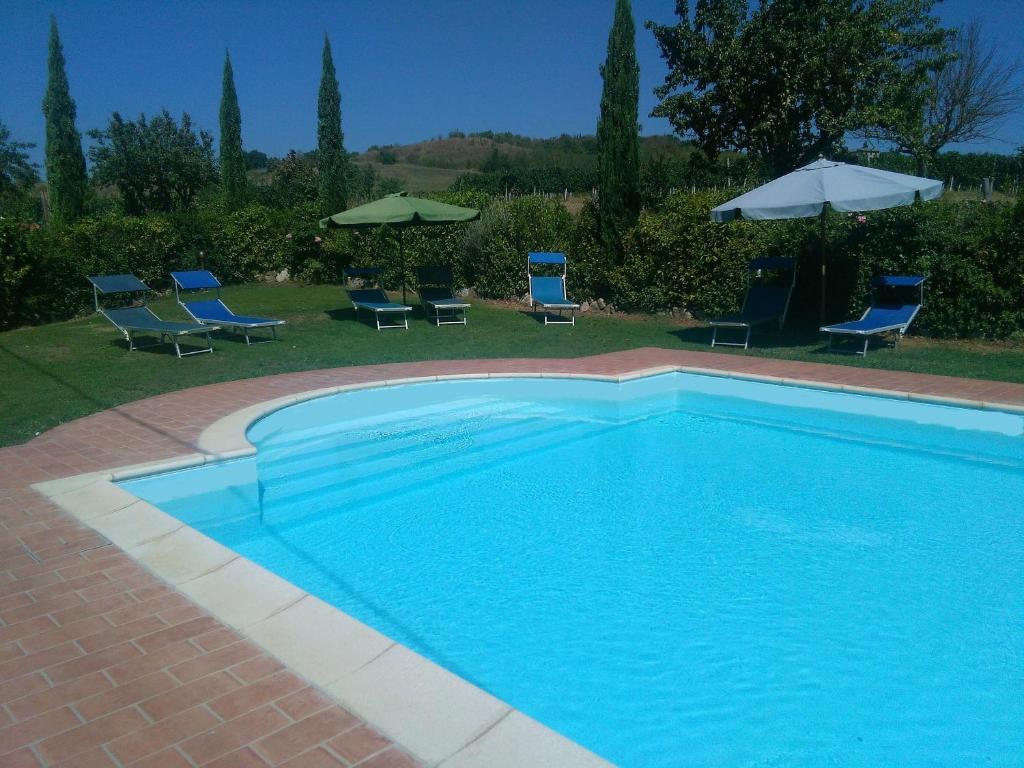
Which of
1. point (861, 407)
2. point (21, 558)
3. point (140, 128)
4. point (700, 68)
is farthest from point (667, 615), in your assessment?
point (140, 128)

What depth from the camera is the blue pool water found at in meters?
3.05

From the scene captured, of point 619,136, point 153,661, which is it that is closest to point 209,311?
point 619,136

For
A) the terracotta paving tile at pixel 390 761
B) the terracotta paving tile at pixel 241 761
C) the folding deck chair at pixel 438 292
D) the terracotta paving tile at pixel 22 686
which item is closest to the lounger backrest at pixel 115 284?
the folding deck chair at pixel 438 292

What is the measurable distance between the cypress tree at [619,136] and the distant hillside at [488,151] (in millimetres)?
45650

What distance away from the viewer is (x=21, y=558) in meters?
3.85

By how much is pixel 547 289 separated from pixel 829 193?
5.35 metres

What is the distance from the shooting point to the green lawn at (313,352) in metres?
7.79

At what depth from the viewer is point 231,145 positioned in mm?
24109

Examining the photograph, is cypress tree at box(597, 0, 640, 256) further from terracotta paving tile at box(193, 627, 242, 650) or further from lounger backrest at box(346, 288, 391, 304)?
terracotta paving tile at box(193, 627, 242, 650)

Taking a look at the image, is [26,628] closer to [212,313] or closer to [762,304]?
[212,313]

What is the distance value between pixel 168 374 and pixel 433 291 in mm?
5510

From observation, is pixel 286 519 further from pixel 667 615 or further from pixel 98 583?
pixel 667 615

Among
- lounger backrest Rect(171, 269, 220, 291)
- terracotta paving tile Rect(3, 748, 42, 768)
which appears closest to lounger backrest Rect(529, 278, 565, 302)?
lounger backrest Rect(171, 269, 220, 291)

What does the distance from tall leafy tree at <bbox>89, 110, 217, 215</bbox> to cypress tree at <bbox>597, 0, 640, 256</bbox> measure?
21.5 metres
